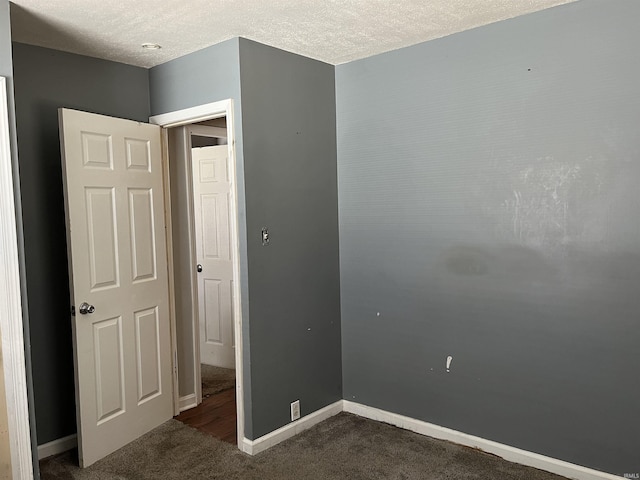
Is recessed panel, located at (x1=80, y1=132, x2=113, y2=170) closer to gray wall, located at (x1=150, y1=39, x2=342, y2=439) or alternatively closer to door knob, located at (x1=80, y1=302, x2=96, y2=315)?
gray wall, located at (x1=150, y1=39, x2=342, y2=439)

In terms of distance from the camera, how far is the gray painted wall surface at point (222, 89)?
297 cm

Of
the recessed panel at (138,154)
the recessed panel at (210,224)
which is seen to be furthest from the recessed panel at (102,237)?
the recessed panel at (210,224)

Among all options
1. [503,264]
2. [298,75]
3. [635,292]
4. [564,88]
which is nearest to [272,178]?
[298,75]

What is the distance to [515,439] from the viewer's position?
114 inches

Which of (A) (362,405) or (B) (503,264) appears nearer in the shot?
(B) (503,264)

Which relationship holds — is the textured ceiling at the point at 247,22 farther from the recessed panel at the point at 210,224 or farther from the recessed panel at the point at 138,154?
the recessed panel at the point at 210,224

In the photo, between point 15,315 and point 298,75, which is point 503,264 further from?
point 15,315

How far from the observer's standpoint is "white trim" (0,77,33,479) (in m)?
2.26

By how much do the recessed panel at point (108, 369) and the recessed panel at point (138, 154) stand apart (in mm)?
939

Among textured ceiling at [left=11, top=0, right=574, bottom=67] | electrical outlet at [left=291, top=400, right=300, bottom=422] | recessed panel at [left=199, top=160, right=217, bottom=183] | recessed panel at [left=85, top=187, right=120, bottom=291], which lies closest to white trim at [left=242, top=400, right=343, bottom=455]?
electrical outlet at [left=291, top=400, right=300, bottom=422]

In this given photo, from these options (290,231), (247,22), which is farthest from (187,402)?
(247,22)

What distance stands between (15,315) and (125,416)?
1.17m

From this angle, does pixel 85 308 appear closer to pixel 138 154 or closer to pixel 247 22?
pixel 138 154

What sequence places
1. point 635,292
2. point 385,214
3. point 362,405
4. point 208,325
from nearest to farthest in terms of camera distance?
point 635,292
point 385,214
point 362,405
point 208,325
